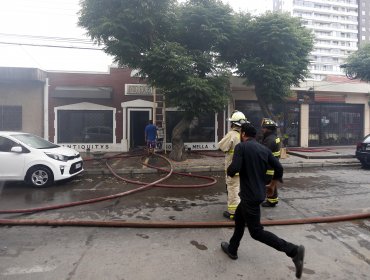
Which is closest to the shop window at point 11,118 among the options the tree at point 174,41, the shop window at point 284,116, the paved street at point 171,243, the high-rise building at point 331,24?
the tree at point 174,41

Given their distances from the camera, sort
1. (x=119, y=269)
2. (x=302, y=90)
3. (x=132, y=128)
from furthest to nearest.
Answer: (x=302, y=90) → (x=132, y=128) → (x=119, y=269)

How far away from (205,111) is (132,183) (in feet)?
15.1

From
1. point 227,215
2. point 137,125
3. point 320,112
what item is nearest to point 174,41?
point 137,125

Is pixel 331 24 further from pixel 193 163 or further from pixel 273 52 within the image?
pixel 193 163

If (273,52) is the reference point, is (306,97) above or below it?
below

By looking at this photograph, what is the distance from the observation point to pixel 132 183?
8.27 m

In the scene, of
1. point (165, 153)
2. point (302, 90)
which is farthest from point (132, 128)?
point (302, 90)

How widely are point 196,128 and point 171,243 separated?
12422mm

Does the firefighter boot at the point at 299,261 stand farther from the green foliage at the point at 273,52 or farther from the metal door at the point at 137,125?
the metal door at the point at 137,125

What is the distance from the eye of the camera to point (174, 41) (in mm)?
11695

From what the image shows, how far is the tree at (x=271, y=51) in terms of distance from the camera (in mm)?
12250

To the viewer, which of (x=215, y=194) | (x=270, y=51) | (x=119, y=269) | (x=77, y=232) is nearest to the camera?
(x=119, y=269)

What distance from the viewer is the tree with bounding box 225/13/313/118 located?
1225cm

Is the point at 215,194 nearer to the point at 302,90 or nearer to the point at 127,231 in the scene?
the point at 127,231
